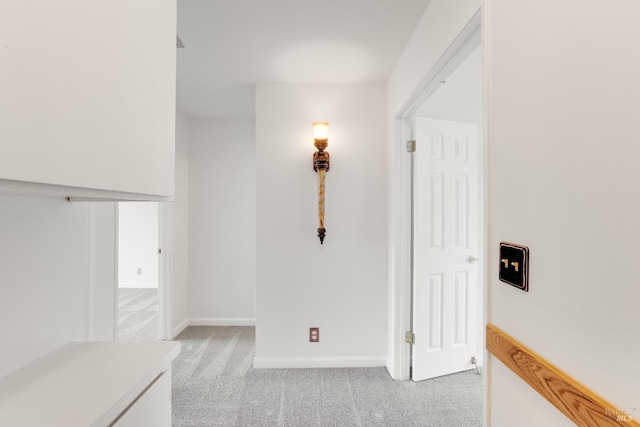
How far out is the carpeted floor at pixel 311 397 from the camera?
2.08 metres

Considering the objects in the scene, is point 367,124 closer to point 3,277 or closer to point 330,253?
point 330,253

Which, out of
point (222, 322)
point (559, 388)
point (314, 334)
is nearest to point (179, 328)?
point (222, 322)

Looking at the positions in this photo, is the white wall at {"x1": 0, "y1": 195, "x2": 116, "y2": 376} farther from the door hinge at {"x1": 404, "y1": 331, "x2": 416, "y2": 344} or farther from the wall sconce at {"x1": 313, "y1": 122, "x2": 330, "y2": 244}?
the door hinge at {"x1": 404, "y1": 331, "x2": 416, "y2": 344}

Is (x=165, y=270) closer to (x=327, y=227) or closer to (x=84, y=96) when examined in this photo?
(x=327, y=227)

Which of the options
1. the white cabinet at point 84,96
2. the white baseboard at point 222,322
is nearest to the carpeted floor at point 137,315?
the white baseboard at point 222,322

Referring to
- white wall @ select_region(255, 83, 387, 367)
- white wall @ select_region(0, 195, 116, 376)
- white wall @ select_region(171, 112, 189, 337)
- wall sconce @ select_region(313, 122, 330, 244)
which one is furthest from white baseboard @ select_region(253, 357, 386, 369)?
white wall @ select_region(0, 195, 116, 376)

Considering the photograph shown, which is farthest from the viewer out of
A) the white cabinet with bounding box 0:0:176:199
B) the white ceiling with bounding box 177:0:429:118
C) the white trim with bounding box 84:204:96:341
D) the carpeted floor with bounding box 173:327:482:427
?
the carpeted floor with bounding box 173:327:482:427

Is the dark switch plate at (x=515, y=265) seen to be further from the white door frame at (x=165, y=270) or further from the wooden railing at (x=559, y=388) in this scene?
the white door frame at (x=165, y=270)

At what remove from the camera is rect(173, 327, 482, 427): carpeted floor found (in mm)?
2082

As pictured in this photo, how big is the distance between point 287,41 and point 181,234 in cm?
242

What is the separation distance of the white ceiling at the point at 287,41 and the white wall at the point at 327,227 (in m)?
0.23

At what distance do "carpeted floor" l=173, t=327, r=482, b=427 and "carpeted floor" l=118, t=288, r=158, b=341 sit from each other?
0.89m

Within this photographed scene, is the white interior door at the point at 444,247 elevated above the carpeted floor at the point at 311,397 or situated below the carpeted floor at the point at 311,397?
above

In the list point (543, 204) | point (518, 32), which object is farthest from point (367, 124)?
point (543, 204)
